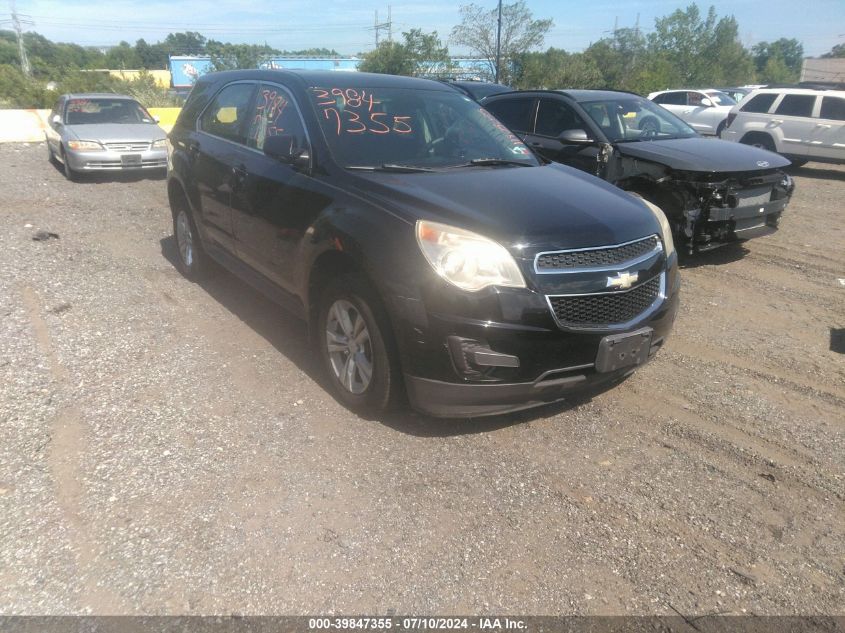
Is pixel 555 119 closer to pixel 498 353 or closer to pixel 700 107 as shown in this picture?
pixel 498 353

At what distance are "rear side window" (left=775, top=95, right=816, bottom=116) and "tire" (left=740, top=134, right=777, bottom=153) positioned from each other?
57cm

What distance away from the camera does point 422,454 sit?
3.39m

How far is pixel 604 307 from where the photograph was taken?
3.26 meters

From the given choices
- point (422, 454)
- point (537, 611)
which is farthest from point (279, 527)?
point (537, 611)

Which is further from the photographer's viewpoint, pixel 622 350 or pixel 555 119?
pixel 555 119

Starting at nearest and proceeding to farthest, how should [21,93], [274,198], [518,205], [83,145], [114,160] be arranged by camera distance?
[518,205] → [274,198] → [83,145] → [114,160] → [21,93]

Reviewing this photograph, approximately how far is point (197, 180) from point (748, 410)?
177 inches

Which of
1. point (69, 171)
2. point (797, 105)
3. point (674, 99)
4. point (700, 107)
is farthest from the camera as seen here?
point (674, 99)

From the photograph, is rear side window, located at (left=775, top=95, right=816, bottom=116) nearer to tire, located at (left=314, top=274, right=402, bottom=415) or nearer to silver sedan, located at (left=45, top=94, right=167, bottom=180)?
silver sedan, located at (left=45, top=94, right=167, bottom=180)

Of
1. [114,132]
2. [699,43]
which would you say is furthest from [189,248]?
[699,43]

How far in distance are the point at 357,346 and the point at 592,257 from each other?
1.36 m

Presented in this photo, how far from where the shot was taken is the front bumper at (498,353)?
3039mm

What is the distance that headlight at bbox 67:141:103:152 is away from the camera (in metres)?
11.2

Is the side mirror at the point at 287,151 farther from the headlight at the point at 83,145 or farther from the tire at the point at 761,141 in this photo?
the tire at the point at 761,141
